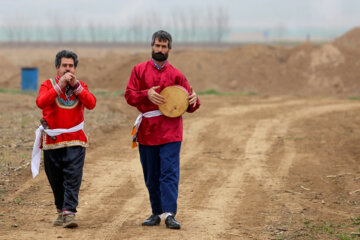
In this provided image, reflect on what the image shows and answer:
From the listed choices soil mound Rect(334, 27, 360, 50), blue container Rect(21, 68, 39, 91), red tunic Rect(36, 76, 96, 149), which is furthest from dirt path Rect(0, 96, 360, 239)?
soil mound Rect(334, 27, 360, 50)

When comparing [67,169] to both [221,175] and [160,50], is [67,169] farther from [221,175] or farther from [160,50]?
[221,175]

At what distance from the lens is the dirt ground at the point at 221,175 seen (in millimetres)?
6664

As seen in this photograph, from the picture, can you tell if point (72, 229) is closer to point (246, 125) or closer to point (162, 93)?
point (162, 93)

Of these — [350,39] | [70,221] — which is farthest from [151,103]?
[350,39]

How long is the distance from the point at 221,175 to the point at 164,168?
12.3ft

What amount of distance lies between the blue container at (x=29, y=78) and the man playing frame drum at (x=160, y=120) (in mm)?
22098

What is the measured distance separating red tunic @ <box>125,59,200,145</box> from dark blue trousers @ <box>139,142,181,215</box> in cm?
10

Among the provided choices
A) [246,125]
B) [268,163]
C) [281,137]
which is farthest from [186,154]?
[246,125]

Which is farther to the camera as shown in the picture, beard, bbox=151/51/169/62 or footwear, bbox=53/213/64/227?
footwear, bbox=53/213/64/227

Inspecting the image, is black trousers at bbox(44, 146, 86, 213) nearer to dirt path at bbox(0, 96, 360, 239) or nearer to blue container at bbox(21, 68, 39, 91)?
dirt path at bbox(0, 96, 360, 239)

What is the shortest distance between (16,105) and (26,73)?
955cm

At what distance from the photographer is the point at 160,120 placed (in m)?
6.37

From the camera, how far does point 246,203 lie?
803cm

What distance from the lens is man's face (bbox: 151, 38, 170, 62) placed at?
20.6 feet
